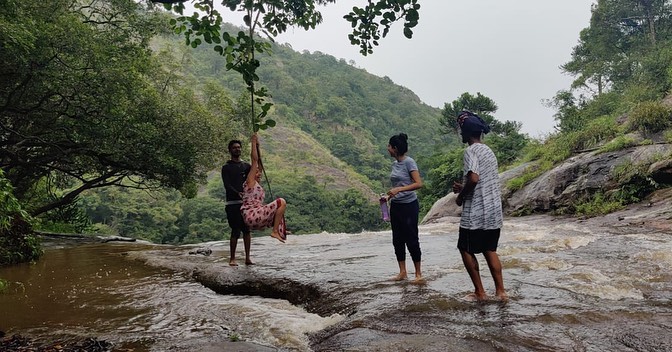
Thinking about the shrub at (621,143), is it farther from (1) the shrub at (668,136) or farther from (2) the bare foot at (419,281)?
(2) the bare foot at (419,281)

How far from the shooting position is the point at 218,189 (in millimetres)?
53312

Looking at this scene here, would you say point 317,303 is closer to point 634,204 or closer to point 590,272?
point 590,272

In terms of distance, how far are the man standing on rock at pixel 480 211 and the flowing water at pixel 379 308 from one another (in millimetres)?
332

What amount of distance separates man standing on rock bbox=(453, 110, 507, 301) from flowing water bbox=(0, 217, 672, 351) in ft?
1.09

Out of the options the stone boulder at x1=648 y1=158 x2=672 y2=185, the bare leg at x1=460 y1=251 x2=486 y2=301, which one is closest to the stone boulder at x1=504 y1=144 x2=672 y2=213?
the stone boulder at x1=648 y1=158 x2=672 y2=185

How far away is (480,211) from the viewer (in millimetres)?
4418

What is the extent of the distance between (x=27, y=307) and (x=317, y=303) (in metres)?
3.19

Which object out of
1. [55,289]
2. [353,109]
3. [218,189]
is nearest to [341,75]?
[353,109]

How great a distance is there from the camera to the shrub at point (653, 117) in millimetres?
15797

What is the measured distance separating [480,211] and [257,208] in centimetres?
302

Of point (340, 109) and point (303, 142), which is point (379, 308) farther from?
point (340, 109)

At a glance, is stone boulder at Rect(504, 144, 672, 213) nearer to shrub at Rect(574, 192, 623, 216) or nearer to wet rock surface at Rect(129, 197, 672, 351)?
shrub at Rect(574, 192, 623, 216)

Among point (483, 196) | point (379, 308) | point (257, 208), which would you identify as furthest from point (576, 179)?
point (379, 308)

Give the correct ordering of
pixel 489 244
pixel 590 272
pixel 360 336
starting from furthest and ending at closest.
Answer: pixel 590 272 < pixel 489 244 < pixel 360 336
